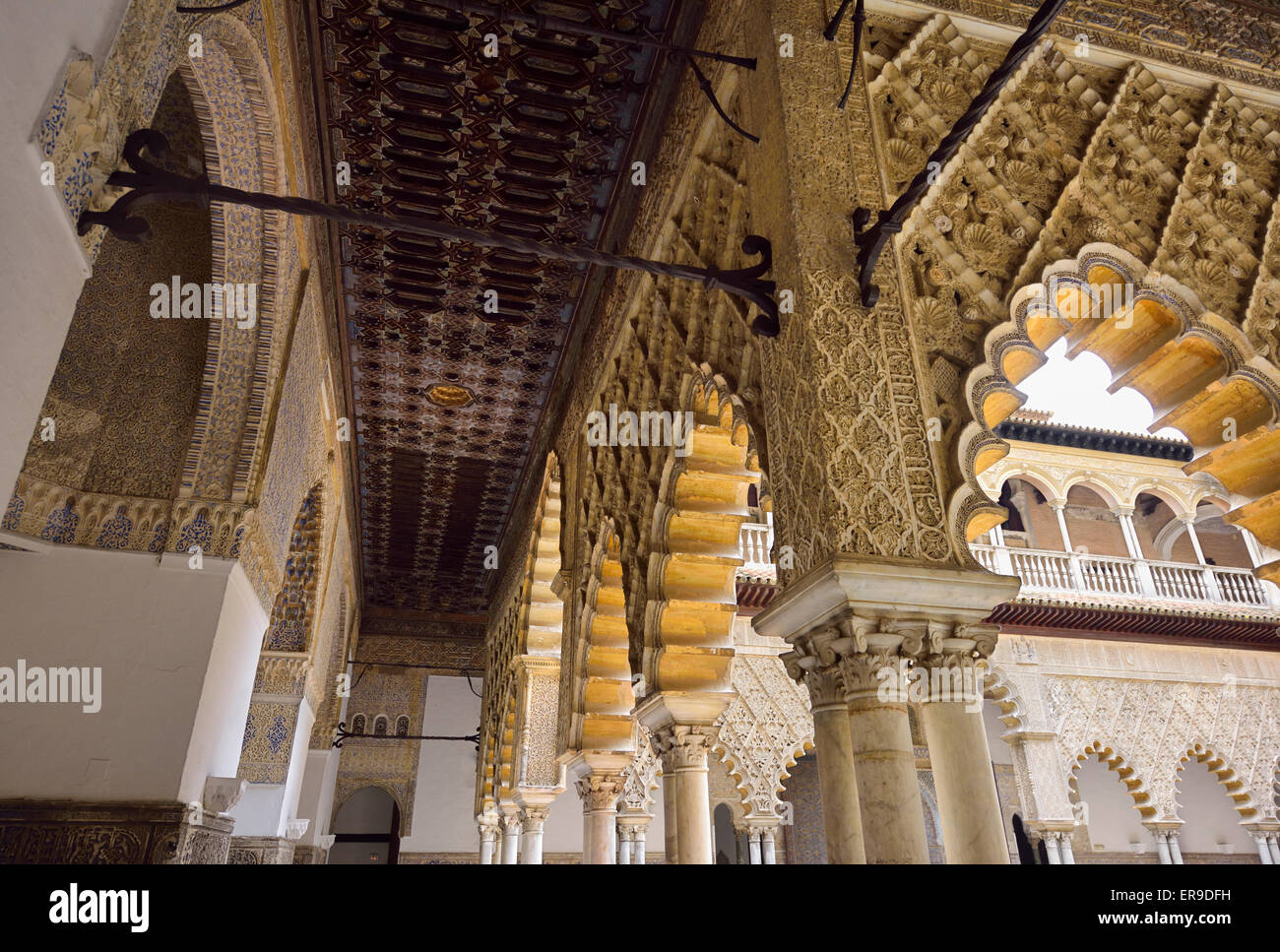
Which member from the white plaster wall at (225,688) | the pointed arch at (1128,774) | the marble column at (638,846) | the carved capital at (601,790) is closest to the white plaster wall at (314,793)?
the marble column at (638,846)

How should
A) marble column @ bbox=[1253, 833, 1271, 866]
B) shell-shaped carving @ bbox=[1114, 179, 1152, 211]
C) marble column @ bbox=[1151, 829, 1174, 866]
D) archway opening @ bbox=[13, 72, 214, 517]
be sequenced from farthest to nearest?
marble column @ bbox=[1253, 833, 1271, 866] → marble column @ bbox=[1151, 829, 1174, 866] → archway opening @ bbox=[13, 72, 214, 517] → shell-shaped carving @ bbox=[1114, 179, 1152, 211]

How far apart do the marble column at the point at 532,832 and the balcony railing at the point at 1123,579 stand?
240 inches

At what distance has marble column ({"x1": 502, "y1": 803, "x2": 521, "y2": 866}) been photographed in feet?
31.0

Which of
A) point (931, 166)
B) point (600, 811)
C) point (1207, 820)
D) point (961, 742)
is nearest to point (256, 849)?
point (600, 811)

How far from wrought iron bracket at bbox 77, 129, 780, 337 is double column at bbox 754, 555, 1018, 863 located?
1.05m

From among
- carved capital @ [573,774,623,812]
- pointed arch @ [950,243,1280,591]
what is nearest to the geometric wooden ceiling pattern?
pointed arch @ [950,243,1280,591]

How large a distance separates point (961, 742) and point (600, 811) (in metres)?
4.24

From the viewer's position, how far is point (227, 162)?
3.77 meters

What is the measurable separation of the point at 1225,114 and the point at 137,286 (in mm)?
5353

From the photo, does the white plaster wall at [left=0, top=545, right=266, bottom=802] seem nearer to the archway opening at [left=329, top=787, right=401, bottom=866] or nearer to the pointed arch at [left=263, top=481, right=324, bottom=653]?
the pointed arch at [left=263, top=481, right=324, bottom=653]

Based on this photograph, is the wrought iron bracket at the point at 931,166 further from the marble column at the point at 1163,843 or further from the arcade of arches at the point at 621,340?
the marble column at the point at 1163,843

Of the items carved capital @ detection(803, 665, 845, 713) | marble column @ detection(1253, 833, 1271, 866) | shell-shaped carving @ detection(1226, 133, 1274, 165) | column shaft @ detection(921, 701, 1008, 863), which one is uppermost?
shell-shaped carving @ detection(1226, 133, 1274, 165)
